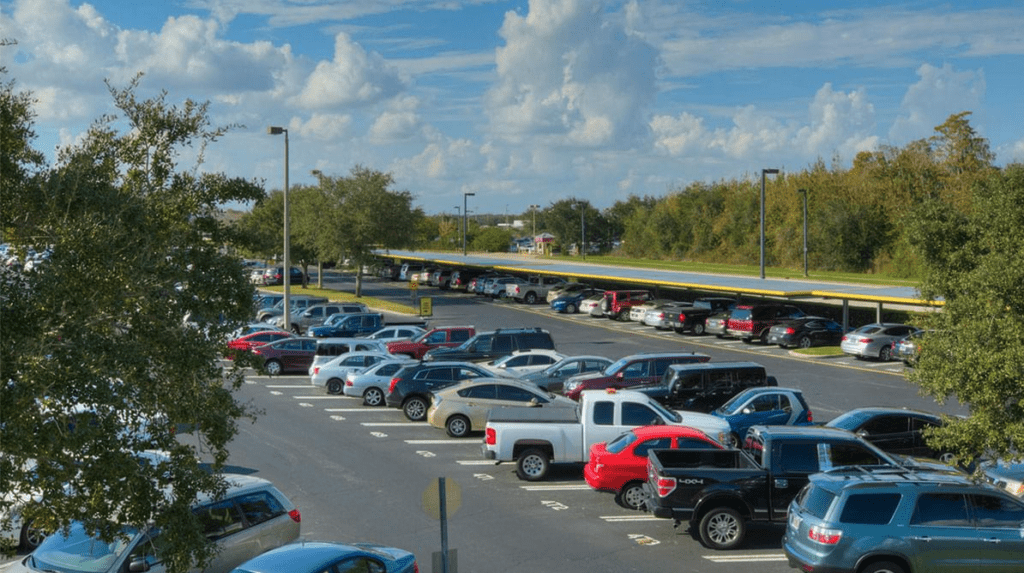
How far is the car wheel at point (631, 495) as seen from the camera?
16.1 metres

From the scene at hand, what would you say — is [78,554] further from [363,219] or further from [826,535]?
[363,219]

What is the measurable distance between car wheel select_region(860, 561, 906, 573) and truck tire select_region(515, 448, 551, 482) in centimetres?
739

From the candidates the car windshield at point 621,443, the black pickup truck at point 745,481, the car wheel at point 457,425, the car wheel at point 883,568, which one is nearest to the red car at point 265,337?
the car wheel at point 457,425

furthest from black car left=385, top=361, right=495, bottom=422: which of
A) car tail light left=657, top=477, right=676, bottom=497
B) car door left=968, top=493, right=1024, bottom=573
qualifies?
car door left=968, top=493, right=1024, bottom=573

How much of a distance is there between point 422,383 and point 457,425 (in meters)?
2.63

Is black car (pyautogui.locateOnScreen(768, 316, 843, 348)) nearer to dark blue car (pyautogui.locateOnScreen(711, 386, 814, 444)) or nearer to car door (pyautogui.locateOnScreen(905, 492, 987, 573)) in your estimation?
dark blue car (pyautogui.locateOnScreen(711, 386, 814, 444))

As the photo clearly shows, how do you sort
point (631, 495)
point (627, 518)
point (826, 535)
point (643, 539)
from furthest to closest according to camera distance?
1. point (631, 495)
2. point (627, 518)
3. point (643, 539)
4. point (826, 535)

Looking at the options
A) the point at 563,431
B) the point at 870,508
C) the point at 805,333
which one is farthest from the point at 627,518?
the point at 805,333

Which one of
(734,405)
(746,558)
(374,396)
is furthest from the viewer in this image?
(374,396)

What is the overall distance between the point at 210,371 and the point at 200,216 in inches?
81.8

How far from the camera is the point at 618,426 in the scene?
59.8 ft

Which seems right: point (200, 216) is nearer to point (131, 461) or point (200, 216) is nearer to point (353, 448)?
point (131, 461)

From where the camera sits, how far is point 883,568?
1164 cm

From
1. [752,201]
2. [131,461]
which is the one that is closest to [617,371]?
[131,461]
